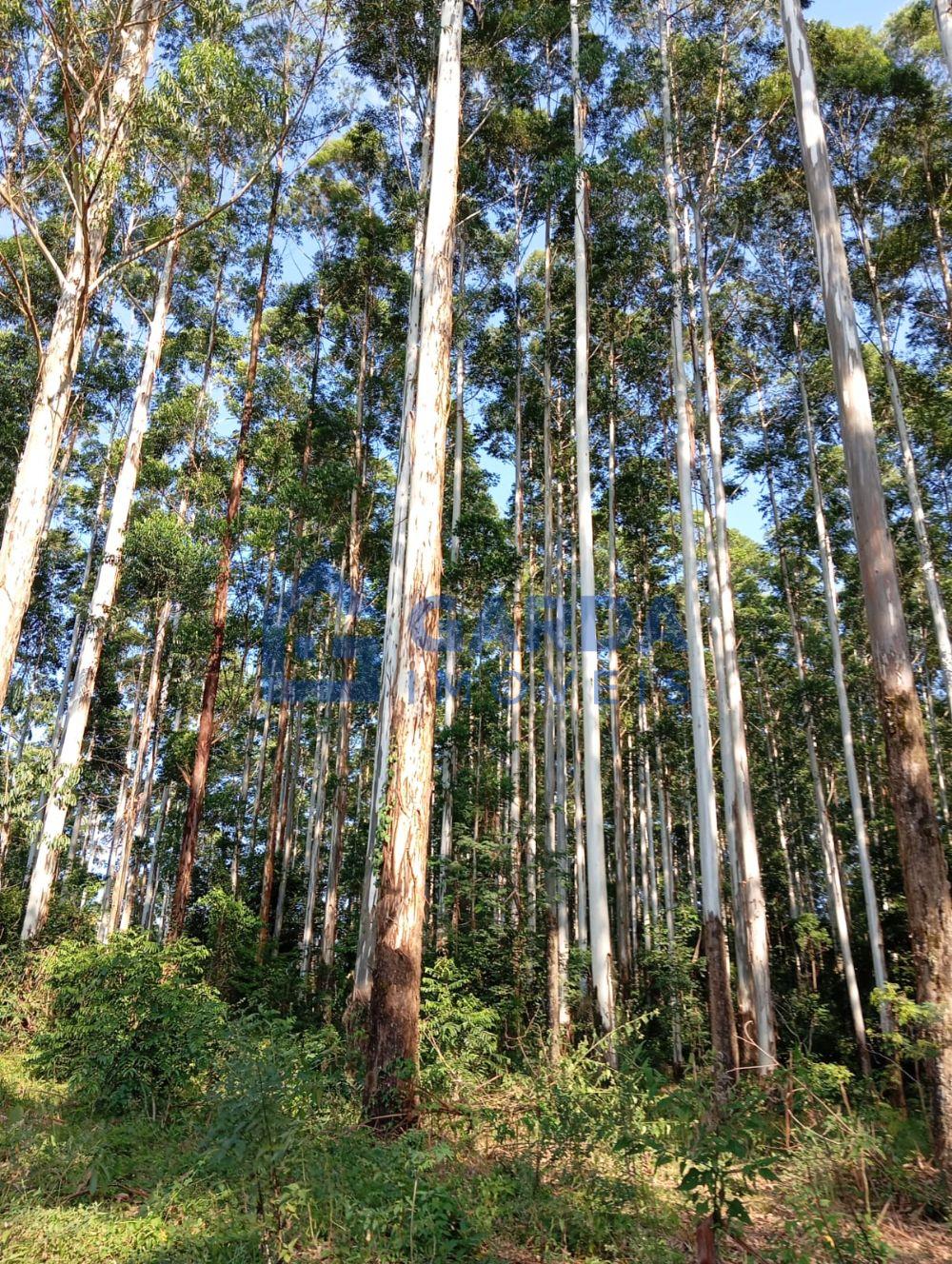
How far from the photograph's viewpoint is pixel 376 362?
1762 centimetres

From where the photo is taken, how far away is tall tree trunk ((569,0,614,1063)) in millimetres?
7680

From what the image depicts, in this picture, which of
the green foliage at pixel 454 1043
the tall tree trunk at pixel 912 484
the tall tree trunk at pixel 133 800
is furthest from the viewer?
the tall tree trunk at pixel 133 800

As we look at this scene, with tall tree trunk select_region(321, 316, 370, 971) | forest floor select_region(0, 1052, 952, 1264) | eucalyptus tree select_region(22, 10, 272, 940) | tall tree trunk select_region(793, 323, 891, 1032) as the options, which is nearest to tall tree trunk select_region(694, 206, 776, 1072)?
tall tree trunk select_region(793, 323, 891, 1032)

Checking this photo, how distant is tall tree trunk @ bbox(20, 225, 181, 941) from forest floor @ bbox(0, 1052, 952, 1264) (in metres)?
5.94

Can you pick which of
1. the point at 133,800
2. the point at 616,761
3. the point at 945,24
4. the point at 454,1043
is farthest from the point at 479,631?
the point at 945,24

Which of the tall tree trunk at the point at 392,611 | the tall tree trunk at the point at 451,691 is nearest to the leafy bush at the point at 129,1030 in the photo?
the tall tree trunk at the point at 392,611

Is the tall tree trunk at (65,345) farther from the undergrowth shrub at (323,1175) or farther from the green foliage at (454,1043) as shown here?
the green foliage at (454,1043)

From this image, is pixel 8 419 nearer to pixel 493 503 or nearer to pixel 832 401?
pixel 493 503

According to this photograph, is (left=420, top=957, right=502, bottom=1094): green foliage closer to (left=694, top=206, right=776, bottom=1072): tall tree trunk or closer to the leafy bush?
the leafy bush

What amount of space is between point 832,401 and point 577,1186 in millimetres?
16562

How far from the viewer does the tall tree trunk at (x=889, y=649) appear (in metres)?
4.36

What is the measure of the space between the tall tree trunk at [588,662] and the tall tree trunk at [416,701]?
2.49m

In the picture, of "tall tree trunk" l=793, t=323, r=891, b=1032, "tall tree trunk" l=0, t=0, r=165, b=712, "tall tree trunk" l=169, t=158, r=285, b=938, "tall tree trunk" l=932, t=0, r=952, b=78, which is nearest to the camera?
"tall tree trunk" l=0, t=0, r=165, b=712

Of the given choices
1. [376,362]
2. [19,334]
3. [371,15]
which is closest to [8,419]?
[19,334]
